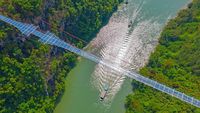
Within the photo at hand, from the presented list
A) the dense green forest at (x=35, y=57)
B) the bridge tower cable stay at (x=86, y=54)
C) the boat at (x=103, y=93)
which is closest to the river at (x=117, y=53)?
the boat at (x=103, y=93)

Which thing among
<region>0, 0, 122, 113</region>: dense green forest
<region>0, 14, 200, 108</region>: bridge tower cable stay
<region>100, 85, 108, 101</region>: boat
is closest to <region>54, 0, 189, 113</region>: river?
<region>100, 85, 108, 101</region>: boat

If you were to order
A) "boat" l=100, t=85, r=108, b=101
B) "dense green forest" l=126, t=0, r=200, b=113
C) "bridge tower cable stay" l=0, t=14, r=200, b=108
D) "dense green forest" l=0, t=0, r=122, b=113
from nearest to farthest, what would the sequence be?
"dense green forest" l=0, t=0, r=122, b=113, "bridge tower cable stay" l=0, t=14, r=200, b=108, "dense green forest" l=126, t=0, r=200, b=113, "boat" l=100, t=85, r=108, b=101

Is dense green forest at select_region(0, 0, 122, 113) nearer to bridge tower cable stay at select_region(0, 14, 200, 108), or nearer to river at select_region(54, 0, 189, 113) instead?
bridge tower cable stay at select_region(0, 14, 200, 108)

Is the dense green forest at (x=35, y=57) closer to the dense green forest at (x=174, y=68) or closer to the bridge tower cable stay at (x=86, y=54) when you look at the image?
the bridge tower cable stay at (x=86, y=54)

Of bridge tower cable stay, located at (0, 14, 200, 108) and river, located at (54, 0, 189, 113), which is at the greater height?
bridge tower cable stay, located at (0, 14, 200, 108)

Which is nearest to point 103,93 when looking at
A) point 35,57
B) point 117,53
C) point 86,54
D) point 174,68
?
point 86,54

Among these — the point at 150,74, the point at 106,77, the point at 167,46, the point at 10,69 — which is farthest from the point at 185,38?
the point at 10,69
